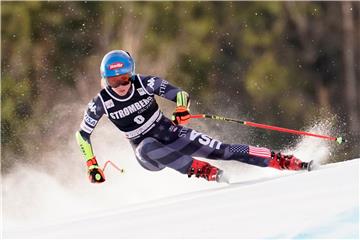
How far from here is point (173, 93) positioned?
6.76m

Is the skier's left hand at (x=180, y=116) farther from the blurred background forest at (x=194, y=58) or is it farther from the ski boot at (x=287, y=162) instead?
the blurred background forest at (x=194, y=58)

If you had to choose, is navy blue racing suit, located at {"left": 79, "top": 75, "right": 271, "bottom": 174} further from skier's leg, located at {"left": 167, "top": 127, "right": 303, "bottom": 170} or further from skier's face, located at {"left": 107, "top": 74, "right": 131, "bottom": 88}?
skier's face, located at {"left": 107, "top": 74, "right": 131, "bottom": 88}

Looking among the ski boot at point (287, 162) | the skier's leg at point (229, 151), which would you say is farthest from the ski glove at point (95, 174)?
the ski boot at point (287, 162)

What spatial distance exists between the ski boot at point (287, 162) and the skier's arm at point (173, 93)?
0.86 meters

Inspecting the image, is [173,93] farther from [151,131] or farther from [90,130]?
[90,130]

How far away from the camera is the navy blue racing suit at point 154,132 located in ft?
22.1

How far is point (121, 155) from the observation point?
11156mm

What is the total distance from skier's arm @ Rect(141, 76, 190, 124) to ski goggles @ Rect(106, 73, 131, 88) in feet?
0.67

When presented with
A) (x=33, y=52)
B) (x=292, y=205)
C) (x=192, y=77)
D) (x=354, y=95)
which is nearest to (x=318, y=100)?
(x=354, y=95)

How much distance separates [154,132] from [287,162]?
1.20 m

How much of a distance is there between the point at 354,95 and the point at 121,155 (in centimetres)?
1136

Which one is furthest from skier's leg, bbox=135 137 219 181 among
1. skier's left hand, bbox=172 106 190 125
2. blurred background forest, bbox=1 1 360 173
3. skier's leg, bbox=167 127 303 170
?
blurred background forest, bbox=1 1 360 173

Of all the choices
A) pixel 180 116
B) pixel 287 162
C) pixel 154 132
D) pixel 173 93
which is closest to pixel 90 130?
pixel 154 132

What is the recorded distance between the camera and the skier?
665 cm
